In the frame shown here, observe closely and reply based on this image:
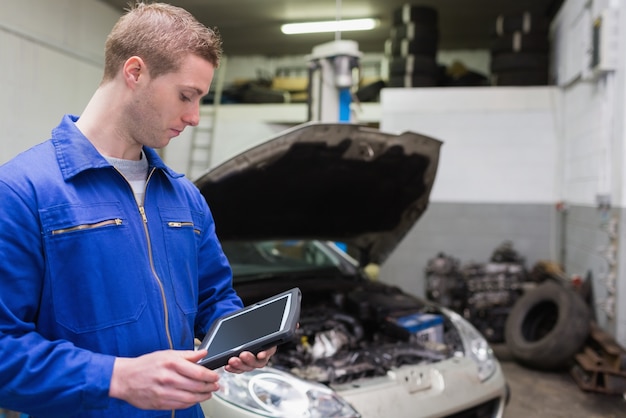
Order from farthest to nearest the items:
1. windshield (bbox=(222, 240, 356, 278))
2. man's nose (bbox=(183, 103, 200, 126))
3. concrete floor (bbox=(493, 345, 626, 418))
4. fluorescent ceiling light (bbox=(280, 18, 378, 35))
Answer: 1. fluorescent ceiling light (bbox=(280, 18, 378, 35))
2. concrete floor (bbox=(493, 345, 626, 418))
3. windshield (bbox=(222, 240, 356, 278))
4. man's nose (bbox=(183, 103, 200, 126))

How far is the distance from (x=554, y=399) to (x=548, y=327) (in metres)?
1.29

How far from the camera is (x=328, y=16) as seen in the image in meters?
8.28

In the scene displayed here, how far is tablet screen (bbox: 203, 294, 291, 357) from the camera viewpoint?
121cm

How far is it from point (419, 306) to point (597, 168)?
9.09ft

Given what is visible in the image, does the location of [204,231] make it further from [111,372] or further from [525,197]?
[525,197]

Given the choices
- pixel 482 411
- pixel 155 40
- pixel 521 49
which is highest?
pixel 521 49

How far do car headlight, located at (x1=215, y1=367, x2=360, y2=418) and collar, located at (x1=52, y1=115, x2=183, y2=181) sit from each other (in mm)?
1240

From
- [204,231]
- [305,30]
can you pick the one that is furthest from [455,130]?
[204,231]

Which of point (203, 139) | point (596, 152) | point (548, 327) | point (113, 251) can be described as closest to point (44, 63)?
point (203, 139)

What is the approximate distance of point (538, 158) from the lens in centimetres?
630

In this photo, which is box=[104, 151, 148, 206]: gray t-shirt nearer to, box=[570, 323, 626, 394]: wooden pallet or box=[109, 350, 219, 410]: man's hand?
box=[109, 350, 219, 410]: man's hand

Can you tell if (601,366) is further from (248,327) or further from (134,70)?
(134,70)

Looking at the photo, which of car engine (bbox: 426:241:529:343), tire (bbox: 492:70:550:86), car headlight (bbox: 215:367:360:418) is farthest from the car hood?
tire (bbox: 492:70:550:86)

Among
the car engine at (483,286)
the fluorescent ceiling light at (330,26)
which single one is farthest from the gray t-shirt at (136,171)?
the fluorescent ceiling light at (330,26)
